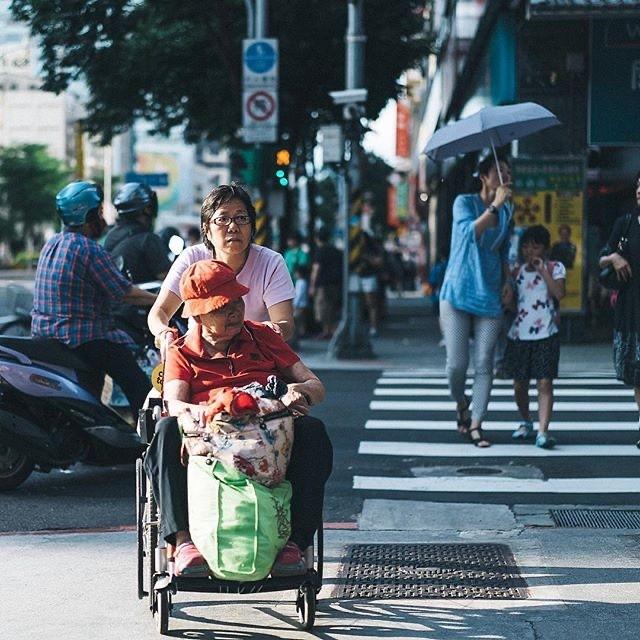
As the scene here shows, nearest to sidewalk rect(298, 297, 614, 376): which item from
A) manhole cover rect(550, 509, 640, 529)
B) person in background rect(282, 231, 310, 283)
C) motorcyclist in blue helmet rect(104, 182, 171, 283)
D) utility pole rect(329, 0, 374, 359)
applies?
utility pole rect(329, 0, 374, 359)

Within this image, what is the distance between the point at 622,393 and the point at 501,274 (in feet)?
14.3

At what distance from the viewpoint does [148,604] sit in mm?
5598

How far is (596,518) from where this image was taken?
7613mm

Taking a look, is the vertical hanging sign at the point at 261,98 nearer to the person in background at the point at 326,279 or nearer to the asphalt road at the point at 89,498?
the person in background at the point at 326,279

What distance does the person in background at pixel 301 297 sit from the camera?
22.1 metres

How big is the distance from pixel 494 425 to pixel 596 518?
3754 millimetres

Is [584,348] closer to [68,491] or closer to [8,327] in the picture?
[8,327]

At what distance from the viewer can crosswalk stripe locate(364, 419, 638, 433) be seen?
1124cm

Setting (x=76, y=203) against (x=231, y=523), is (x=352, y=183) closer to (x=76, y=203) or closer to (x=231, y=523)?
(x=76, y=203)

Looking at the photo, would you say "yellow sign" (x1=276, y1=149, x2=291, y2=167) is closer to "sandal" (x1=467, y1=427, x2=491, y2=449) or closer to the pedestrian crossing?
the pedestrian crossing

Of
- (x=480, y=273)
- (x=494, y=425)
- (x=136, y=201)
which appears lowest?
(x=494, y=425)

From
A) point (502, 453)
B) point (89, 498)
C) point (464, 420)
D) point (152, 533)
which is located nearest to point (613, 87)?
point (464, 420)

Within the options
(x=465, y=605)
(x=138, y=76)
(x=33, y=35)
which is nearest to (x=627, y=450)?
(x=465, y=605)

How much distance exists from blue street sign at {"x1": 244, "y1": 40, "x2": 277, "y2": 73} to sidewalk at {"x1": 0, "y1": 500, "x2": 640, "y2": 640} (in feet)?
44.3
